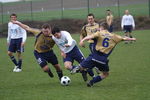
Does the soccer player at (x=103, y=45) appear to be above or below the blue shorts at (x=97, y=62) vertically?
above

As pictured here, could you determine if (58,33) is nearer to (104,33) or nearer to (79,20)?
(104,33)

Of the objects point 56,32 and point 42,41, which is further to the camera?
point 42,41

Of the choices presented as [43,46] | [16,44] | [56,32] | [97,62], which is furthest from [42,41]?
[16,44]

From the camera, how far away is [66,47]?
11.9 m

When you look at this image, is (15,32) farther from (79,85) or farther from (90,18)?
(79,85)

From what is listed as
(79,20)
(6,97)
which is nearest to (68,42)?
(6,97)

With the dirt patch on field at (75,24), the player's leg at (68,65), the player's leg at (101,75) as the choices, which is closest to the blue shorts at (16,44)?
the player's leg at (68,65)

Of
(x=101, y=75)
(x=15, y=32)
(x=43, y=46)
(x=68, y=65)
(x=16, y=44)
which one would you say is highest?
(x=15, y=32)

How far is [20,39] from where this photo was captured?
50.2 feet

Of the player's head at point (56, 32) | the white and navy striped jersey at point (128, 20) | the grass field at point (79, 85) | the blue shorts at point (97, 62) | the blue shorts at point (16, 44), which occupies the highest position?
the white and navy striped jersey at point (128, 20)

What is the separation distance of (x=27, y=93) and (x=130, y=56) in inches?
353

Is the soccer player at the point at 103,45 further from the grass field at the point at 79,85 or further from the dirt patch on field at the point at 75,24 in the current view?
the dirt patch on field at the point at 75,24

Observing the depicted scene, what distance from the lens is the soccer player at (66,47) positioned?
11.4m

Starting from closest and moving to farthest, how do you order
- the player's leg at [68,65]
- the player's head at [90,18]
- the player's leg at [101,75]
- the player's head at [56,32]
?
the player's leg at [101,75] → the player's head at [56,32] → the player's leg at [68,65] → the player's head at [90,18]
